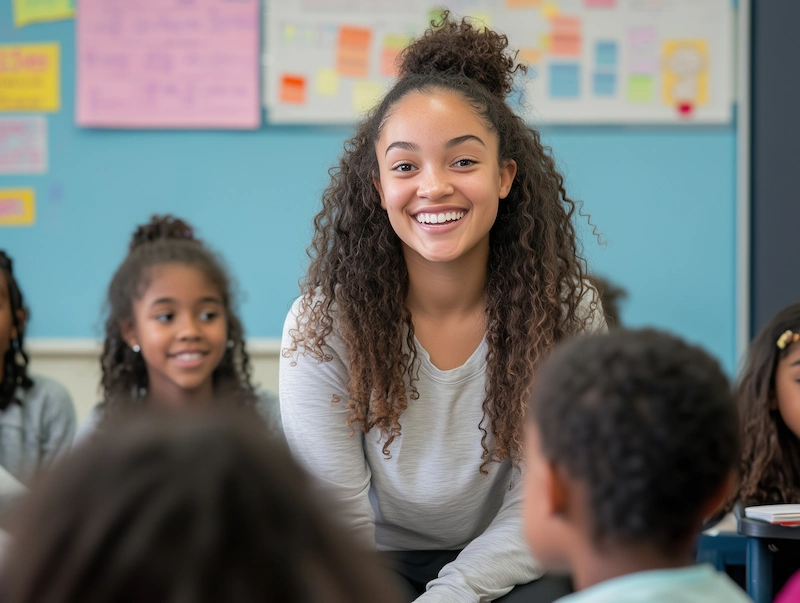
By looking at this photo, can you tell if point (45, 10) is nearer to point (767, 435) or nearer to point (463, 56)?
point (463, 56)

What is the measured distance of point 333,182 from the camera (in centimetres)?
192

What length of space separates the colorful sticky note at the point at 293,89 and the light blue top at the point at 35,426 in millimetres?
1123

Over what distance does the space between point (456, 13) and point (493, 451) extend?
1.73 metres

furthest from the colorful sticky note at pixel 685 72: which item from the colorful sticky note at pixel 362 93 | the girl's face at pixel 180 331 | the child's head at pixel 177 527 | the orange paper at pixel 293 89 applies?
the child's head at pixel 177 527

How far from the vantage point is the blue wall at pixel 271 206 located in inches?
118

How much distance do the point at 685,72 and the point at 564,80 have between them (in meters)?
0.37

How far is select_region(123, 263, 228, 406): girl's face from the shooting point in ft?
8.07

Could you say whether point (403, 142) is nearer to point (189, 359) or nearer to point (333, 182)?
point (333, 182)

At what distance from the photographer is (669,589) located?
2.83 ft

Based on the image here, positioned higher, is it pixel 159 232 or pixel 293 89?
pixel 293 89

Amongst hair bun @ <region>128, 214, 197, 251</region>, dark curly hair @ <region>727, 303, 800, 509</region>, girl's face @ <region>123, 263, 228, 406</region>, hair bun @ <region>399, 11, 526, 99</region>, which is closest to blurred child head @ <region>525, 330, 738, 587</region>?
hair bun @ <region>399, 11, 526, 99</region>

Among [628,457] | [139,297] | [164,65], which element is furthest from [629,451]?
[164,65]

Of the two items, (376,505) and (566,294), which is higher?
(566,294)

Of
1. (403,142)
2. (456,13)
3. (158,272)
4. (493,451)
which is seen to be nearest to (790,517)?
(493,451)
